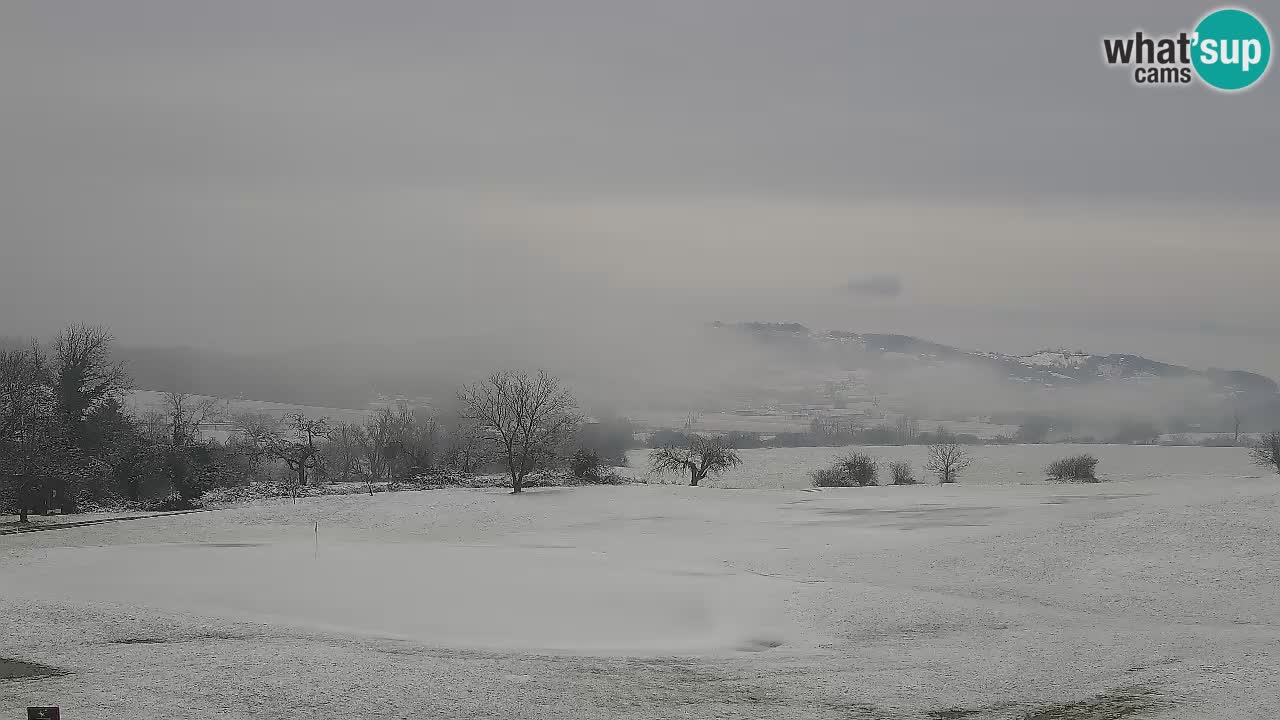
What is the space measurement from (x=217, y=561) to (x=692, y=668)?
25344 mm

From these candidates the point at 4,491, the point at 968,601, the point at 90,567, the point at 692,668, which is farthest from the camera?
the point at 4,491

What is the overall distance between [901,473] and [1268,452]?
3836cm

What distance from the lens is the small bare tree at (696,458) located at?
7919 cm

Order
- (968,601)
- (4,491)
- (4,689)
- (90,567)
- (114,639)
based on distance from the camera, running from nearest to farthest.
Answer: (4,689) < (114,639) < (968,601) < (90,567) < (4,491)

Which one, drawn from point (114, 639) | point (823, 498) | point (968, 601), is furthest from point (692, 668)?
point (823, 498)

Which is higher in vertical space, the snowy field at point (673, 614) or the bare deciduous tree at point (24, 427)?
the bare deciduous tree at point (24, 427)

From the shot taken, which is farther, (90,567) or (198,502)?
(198,502)

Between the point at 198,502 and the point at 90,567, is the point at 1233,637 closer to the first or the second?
the point at 90,567

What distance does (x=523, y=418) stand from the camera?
233ft

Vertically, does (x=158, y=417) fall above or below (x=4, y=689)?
above

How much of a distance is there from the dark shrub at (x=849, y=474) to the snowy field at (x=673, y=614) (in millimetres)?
25766

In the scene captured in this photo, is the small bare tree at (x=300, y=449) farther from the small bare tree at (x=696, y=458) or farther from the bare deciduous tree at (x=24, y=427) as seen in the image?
the small bare tree at (x=696, y=458)

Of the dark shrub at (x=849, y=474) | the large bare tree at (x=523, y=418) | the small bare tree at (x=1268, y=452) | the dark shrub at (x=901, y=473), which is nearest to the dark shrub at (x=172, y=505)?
A: the large bare tree at (x=523, y=418)

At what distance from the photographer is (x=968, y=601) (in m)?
31.1
